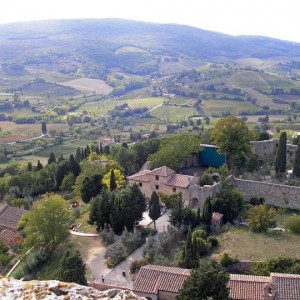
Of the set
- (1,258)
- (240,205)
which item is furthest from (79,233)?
(240,205)

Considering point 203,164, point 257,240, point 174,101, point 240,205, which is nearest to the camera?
point 257,240

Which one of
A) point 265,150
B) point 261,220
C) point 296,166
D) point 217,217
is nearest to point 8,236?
point 217,217

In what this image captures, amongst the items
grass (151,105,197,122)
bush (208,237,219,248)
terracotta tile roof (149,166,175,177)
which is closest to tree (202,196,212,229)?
bush (208,237,219,248)

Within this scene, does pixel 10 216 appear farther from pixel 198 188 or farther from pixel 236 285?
pixel 236 285

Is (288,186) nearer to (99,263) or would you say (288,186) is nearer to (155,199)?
(155,199)

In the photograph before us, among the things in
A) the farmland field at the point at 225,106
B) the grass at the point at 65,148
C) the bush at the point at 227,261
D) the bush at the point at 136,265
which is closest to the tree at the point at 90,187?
the bush at the point at 136,265

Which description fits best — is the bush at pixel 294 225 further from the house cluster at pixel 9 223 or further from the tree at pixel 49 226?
the house cluster at pixel 9 223

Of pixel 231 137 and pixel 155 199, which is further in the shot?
pixel 231 137
